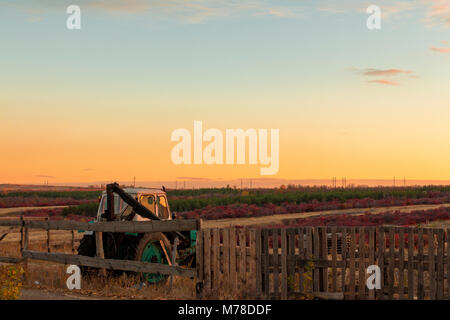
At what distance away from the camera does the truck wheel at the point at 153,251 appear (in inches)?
589

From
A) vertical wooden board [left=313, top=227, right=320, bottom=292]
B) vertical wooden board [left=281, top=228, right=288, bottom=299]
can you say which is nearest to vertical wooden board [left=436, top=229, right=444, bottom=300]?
vertical wooden board [left=313, top=227, right=320, bottom=292]

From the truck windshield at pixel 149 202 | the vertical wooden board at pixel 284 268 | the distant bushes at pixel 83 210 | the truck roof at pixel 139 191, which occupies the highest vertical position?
the truck roof at pixel 139 191

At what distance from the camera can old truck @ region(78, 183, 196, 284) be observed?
1513cm

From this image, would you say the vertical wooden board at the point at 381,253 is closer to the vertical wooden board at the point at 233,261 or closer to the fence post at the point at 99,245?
the vertical wooden board at the point at 233,261

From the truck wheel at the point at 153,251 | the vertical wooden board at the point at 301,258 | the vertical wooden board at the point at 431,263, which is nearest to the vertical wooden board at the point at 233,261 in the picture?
the vertical wooden board at the point at 301,258

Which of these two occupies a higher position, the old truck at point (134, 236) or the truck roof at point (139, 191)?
the truck roof at point (139, 191)

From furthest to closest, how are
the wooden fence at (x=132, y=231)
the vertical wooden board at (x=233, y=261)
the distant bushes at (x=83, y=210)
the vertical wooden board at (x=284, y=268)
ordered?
the distant bushes at (x=83, y=210)
the wooden fence at (x=132, y=231)
the vertical wooden board at (x=233, y=261)
the vertical wooden board at (x=284, y=268)

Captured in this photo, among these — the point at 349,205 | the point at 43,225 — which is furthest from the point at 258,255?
the point at 349,205

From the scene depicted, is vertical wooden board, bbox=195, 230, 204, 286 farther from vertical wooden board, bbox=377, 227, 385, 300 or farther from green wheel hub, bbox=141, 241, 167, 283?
vertical wooden board, bbox=377, 227, 385, 300

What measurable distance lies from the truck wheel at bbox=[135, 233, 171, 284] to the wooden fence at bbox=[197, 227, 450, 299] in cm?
147

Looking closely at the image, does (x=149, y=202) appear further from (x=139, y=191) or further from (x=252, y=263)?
(x=252, y=263)

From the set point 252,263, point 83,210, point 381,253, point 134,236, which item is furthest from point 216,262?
point 83,210
